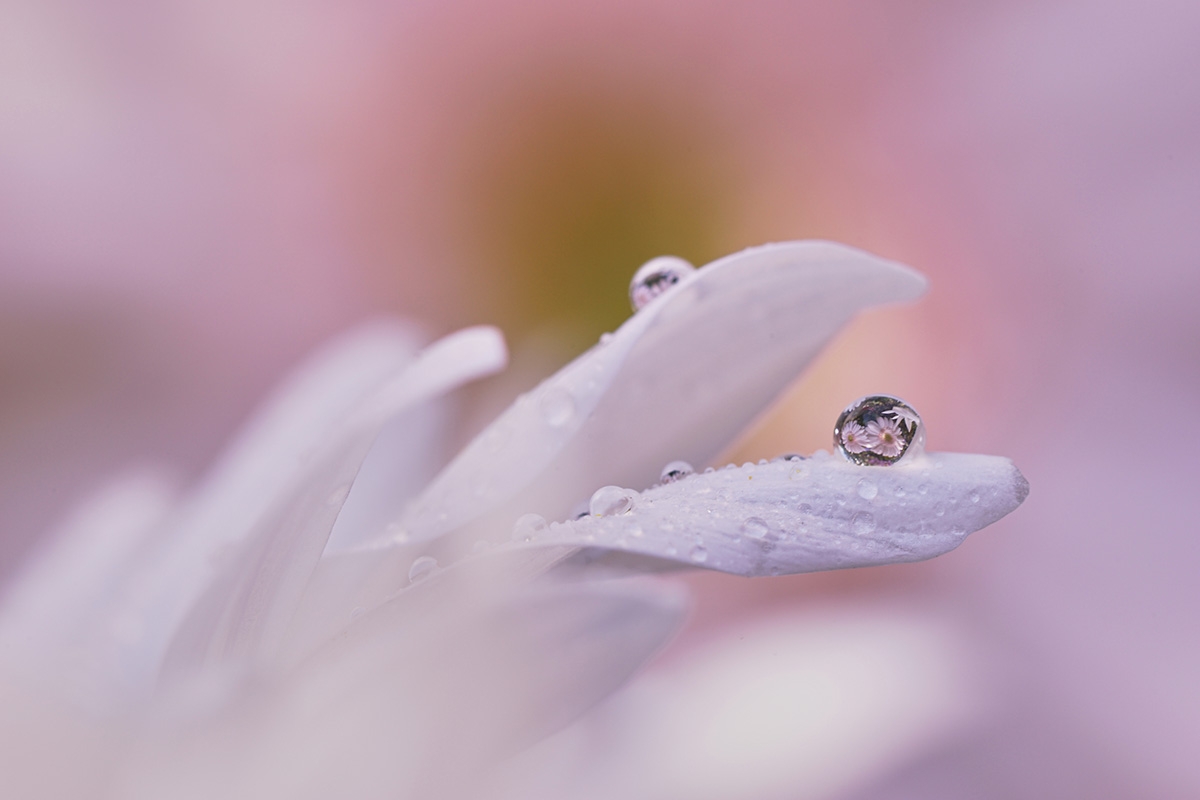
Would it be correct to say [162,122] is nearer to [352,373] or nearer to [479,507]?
[352,373]

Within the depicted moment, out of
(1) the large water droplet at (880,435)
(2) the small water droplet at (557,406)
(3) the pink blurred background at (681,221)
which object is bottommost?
(1) the large water droplet at (880,435)

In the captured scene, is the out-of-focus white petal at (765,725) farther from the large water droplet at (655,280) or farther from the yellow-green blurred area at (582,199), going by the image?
the yellow-green blurred area at (582,199)

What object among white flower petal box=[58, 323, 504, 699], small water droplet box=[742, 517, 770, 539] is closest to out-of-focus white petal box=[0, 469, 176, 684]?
white flower petal box=[58, 323, 504, 699]

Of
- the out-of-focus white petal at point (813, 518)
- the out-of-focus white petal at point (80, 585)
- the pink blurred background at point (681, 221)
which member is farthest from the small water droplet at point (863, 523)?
the pink blurred background at point (681, 221)

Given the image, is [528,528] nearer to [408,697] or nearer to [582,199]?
[408,697]

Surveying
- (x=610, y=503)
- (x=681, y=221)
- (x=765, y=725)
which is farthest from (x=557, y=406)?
(x=681, y=221)

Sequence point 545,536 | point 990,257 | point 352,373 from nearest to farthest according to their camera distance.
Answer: point 545,536 → point 352,373 → point 990,257

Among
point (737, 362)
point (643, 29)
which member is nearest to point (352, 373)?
point (737, 362)
